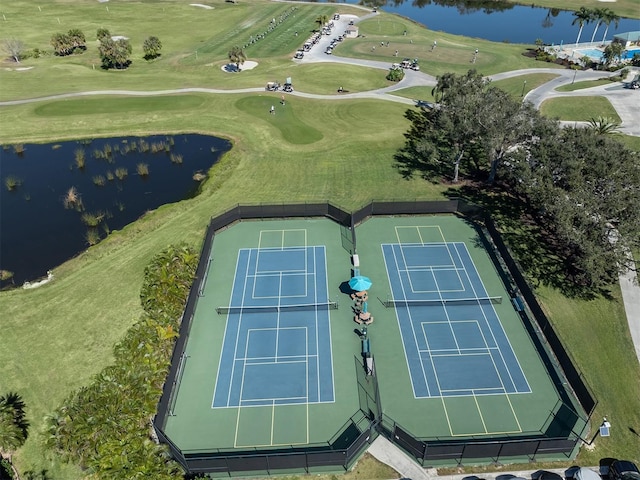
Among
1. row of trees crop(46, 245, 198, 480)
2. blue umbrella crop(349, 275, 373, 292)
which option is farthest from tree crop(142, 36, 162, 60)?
blue umbrella crop(349, 275, 373, 292)

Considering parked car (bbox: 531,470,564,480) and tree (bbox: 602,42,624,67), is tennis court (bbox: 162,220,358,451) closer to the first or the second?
parked car (bbox: 531,470,564,480)

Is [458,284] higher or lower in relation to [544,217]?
lower

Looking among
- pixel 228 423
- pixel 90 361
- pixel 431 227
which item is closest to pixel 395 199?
pixel 431 227

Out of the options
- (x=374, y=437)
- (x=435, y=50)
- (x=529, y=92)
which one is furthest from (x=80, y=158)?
(x=435, y=50)

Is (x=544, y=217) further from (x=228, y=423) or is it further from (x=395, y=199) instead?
(x=228, y=423)

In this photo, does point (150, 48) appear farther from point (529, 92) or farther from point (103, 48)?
point (529, 92)

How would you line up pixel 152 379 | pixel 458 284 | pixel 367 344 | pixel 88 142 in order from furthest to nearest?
pixel 88 142, pixel 458 284, pixel 367 344, pixel 152 379

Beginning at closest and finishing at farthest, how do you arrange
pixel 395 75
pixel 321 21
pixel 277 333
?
pixel 277 333
pixel 395 75
pixel 321 21

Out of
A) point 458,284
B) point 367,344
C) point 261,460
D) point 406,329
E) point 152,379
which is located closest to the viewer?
point 261,460
